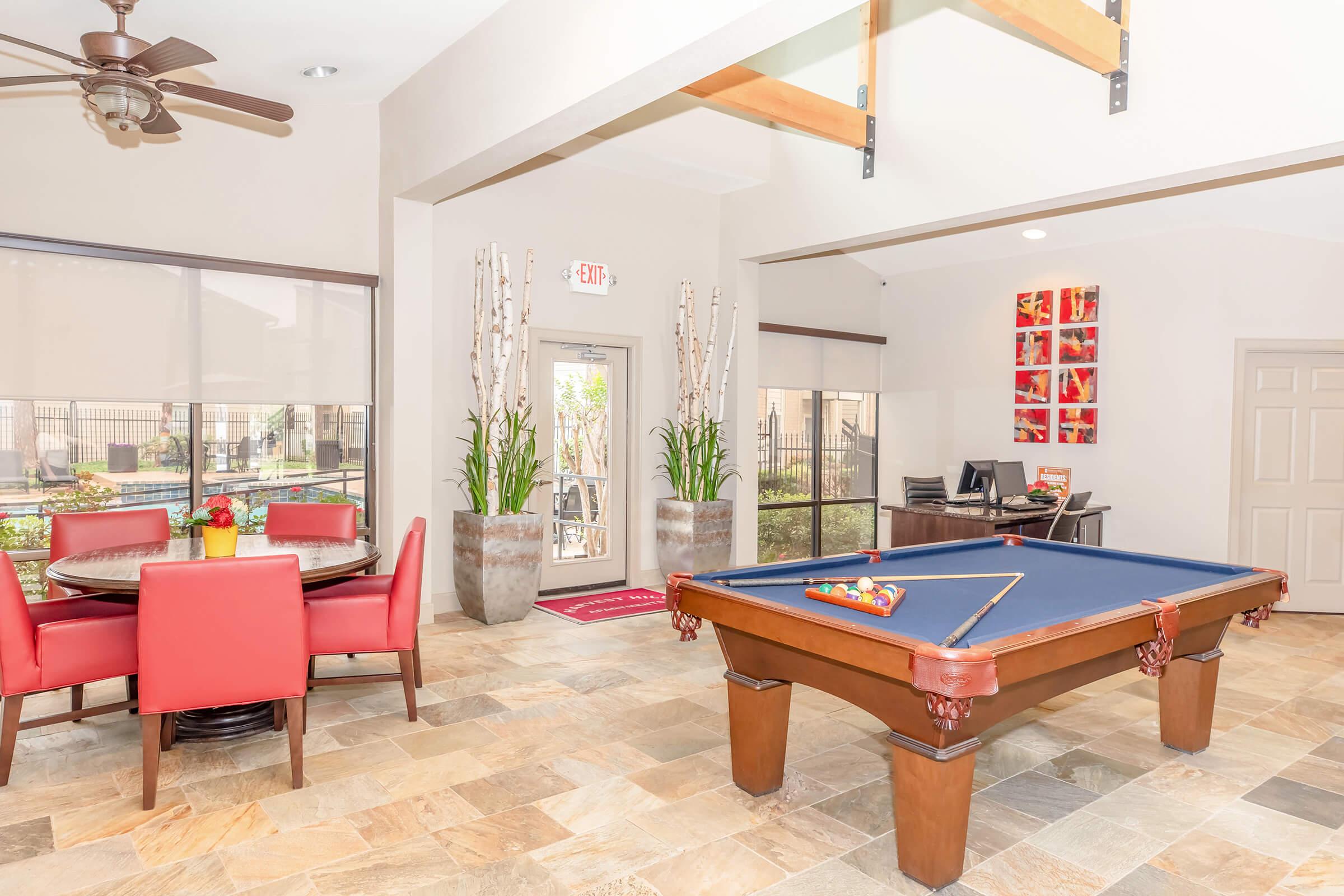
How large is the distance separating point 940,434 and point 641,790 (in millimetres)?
6066

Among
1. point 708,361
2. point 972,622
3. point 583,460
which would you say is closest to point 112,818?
point 972,622

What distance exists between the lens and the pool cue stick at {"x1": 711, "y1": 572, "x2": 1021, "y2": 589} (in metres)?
3.11

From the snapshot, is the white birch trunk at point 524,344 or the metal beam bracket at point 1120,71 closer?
the metal beam bracket at point 1120,71

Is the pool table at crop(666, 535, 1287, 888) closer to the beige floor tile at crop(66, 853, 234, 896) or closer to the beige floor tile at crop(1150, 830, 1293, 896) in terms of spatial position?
the beige floor tile at crop(1150, 830, 1293, 896)

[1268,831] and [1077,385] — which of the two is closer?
[1268,831]

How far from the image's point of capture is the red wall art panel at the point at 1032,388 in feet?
24.7

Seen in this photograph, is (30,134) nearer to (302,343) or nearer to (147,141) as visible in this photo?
(147,141)

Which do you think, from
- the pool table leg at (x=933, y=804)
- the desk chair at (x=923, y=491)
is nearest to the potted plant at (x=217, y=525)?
the pool table leg at (x=933, y=804)

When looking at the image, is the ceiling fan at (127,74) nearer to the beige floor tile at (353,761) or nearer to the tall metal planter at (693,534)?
the beige floor tile at (353,761)

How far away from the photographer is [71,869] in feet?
8.63

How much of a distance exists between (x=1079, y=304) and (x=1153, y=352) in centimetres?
73

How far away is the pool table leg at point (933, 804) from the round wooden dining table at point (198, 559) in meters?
2.25

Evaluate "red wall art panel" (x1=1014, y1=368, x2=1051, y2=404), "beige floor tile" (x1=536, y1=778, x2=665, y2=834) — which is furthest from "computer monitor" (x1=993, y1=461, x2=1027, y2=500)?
"beige floor tile" (x1=536, y1=778, x2=665, y2=834)

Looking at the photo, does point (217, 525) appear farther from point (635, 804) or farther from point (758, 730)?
point (758, 730)
